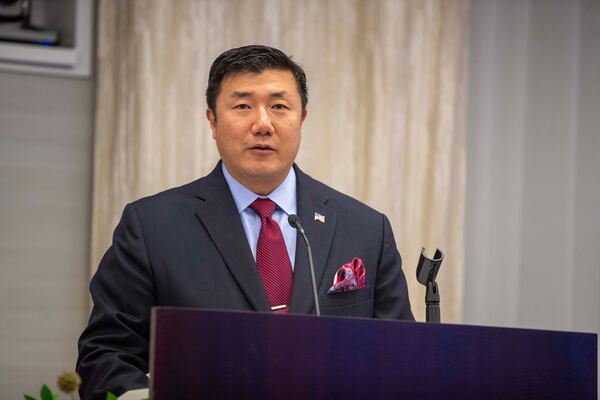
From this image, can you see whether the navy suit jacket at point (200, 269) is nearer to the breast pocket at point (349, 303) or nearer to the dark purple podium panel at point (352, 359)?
the breast pocket at point (349, 303)

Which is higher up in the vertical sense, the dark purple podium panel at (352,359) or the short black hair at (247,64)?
the short black hair at (247,64)

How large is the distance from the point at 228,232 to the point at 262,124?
11.0 inches

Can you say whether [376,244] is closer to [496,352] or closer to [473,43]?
[496,352]

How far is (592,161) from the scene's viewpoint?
4.39m

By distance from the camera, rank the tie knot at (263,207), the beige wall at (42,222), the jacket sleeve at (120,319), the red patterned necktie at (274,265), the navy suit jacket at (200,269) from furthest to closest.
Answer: the beige wall at (42,222) → the tie knot at (263,207) → the red patterned necktie at (274,265) → the navy suit jacket at (200,269) → the jacket sleeve at (120,319)

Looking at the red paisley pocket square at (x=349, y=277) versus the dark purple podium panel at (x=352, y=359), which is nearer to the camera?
the dark purple podium panel at (x=352, y=359)

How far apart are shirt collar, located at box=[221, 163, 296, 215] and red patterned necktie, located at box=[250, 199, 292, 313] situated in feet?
0.23

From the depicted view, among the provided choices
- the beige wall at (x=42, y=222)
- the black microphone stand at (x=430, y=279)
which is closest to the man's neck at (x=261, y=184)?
the black microphone stand at (x=430, y=279)

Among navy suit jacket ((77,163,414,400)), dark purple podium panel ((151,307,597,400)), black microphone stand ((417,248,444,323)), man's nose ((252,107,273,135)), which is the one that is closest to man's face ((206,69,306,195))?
man's nose ((252,107,273,135))

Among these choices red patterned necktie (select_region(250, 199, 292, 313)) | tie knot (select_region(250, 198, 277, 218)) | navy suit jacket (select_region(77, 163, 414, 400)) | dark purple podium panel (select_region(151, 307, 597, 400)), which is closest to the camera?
dark purple podium panel (select_region(151, 307, 597, 400))

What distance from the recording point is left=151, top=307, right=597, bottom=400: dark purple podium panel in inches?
62.1

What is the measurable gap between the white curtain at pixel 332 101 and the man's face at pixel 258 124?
125 centimetres

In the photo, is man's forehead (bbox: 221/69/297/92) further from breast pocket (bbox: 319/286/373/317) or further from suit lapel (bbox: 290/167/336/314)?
breast pocket (bbox: 319/286/373/317)

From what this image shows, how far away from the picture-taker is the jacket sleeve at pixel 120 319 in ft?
6.82
